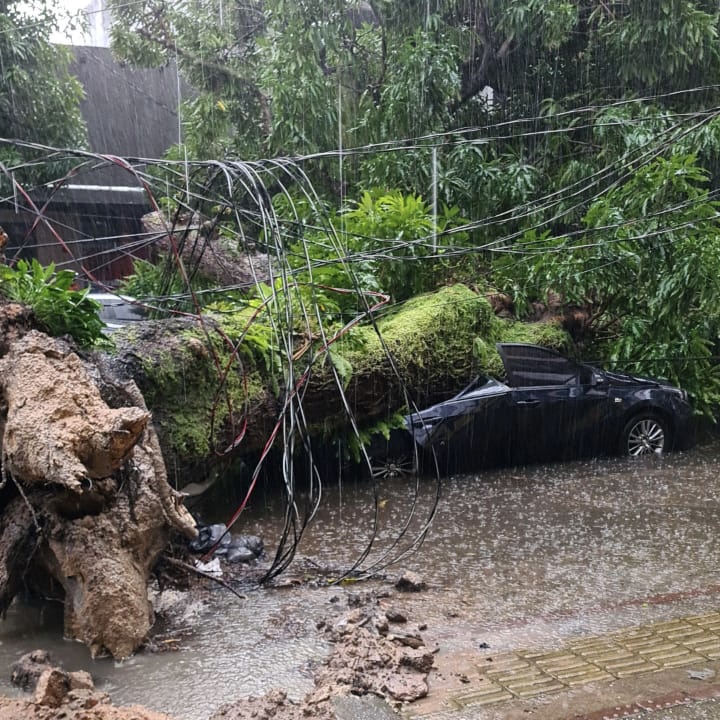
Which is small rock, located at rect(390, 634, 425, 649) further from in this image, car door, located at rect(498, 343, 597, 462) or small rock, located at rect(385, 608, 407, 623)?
car door, located at rect(498, 343, 597, 462)

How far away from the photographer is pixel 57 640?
14.9 ft

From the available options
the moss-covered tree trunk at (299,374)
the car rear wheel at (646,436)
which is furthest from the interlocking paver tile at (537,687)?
the car rear wheel at (646,436)

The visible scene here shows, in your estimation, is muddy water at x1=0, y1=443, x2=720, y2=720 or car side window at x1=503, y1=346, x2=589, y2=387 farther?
car side window at x1=503, y1=346, x2=589, y2=387

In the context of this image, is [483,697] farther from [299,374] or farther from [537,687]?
[299,374]

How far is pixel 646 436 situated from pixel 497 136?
5.72 m

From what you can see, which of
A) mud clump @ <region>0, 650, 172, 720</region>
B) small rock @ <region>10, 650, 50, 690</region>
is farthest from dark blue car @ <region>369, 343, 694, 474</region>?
mud clump @ <region>0, 650, 172, 720</region>

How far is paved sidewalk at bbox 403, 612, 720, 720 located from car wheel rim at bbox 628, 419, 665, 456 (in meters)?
4.74

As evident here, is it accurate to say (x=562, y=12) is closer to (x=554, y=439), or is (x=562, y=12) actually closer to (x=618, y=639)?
(x=554, y=439)

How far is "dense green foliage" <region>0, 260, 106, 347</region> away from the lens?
5.39 metres

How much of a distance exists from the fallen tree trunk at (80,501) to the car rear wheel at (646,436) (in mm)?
6074

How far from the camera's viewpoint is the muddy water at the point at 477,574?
4.22 m

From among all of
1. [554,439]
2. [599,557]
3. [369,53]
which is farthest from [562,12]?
[599,557]

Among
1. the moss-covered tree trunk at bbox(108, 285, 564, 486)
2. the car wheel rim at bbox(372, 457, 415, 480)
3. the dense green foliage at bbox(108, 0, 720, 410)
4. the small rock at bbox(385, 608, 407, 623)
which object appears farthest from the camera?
the dense green foliage at bbox(108, 0, 720, 410)

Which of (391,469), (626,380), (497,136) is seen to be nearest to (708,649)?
(391,469)
